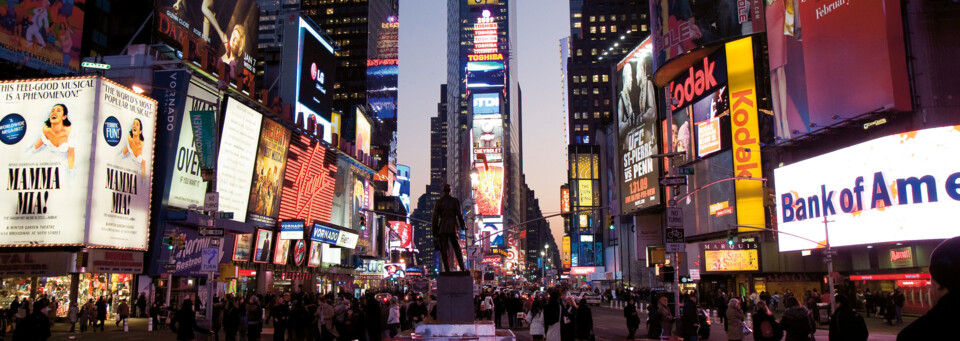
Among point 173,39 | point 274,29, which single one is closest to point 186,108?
point 173,39

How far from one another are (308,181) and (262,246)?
962 centimetres

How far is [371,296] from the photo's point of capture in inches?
854

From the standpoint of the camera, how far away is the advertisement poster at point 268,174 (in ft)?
175

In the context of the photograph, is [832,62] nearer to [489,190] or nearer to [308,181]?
[308,181]

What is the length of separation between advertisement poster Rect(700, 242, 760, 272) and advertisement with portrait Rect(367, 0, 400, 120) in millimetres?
119947

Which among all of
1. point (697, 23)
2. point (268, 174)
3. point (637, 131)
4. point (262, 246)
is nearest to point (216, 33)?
point (268, 174)

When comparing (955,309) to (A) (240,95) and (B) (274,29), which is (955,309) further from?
(B) (274,29)

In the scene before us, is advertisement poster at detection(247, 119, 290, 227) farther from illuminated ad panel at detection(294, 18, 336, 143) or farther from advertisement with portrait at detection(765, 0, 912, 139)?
advertisement with portrait at detection(765, 0, 912, 139)

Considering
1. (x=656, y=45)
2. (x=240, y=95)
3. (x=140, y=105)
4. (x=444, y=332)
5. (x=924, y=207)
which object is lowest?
(x=444, y=332)

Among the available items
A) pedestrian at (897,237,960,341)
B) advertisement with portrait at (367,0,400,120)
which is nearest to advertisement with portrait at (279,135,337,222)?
pedestrian at (897,237,960,341)

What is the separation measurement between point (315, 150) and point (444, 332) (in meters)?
49.9

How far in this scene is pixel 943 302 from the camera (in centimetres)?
326

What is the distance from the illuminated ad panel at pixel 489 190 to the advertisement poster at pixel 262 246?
323 ft

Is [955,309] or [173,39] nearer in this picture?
[955,309]
